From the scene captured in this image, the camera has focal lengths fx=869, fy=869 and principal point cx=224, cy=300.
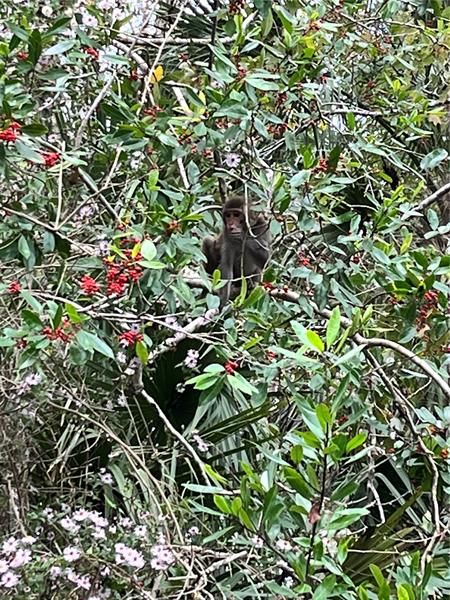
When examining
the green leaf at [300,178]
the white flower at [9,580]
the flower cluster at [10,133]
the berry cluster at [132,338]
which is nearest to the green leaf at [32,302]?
the berry cluster at [132,338]

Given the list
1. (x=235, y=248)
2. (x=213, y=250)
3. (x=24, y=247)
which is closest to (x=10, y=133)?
(x=24, y=247)

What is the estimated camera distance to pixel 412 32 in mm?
3529

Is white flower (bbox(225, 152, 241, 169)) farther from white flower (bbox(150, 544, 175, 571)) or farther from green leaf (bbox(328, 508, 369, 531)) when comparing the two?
green leaf (bbox(328, 508, 369, 531))

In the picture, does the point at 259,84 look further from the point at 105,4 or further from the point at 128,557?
the point at 128,557

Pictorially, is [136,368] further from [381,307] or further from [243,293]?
[381,307]

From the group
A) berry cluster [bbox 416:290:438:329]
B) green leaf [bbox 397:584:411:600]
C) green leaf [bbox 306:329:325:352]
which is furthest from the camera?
berry cluster [bbox 416:290:438:329]

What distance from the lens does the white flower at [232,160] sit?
2.64 metres

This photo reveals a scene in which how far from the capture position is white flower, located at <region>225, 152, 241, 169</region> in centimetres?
264

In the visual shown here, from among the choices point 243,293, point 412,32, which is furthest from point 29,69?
point 412,32

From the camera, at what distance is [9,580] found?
2.08 metres

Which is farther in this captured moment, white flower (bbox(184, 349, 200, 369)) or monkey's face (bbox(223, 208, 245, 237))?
monkey's face (bbox(223, 208, 245, 237))

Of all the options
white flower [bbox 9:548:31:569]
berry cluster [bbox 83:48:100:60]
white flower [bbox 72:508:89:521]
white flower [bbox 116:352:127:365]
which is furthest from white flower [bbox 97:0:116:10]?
white flower [bbox 9:548:31:569]

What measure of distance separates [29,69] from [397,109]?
62.4 inches

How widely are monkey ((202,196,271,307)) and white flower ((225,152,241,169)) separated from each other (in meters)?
0.72
